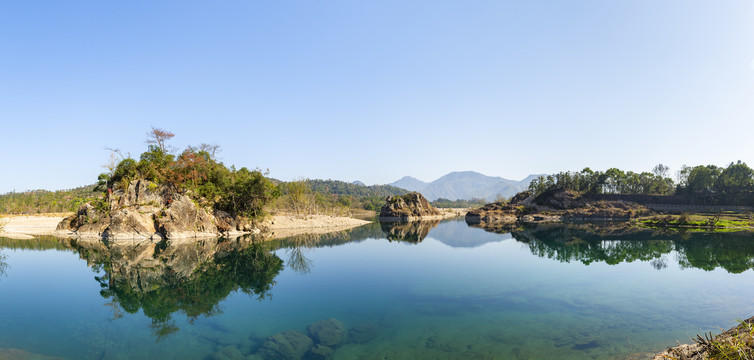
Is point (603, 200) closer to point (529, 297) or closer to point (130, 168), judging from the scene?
point (529, 297)

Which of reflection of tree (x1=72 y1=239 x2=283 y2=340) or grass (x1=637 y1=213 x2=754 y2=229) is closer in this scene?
reflection of tree (x1=72 y1=239 x2=283 y2=340)

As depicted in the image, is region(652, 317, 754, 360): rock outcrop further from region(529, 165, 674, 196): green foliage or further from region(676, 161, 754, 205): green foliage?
region(676, 161, 754, 205): green foliage

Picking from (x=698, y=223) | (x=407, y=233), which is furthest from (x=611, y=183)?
(x=407, y=233)

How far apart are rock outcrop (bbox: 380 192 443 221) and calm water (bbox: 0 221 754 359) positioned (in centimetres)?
7662

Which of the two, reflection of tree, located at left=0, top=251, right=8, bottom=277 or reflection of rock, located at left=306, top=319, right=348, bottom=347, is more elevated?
reflection of tree, located at left=0, top=251, right=8, bottom=277

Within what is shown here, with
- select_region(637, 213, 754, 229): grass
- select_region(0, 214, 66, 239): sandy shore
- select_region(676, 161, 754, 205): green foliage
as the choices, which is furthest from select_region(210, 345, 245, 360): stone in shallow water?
select_region(676, 161, 754, 205): green foliage

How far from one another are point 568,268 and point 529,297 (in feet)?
37.8

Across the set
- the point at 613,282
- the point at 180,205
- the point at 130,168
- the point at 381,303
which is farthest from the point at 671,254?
the point at 130,168

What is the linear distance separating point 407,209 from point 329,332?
9974 centimetres

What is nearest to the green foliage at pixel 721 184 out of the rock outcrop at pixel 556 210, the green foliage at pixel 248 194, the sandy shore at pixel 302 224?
the rock outcrop at pixel 556 210

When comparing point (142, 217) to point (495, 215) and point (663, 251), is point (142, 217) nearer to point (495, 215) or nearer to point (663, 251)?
point (663, 251)

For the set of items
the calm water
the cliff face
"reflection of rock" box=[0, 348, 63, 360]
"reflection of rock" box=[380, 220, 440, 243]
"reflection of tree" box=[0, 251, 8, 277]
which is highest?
the cliff face

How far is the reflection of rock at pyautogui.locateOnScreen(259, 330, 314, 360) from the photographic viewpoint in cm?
1119

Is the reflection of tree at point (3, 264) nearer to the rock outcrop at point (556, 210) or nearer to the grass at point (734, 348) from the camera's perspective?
the grass at point (734, 348)
